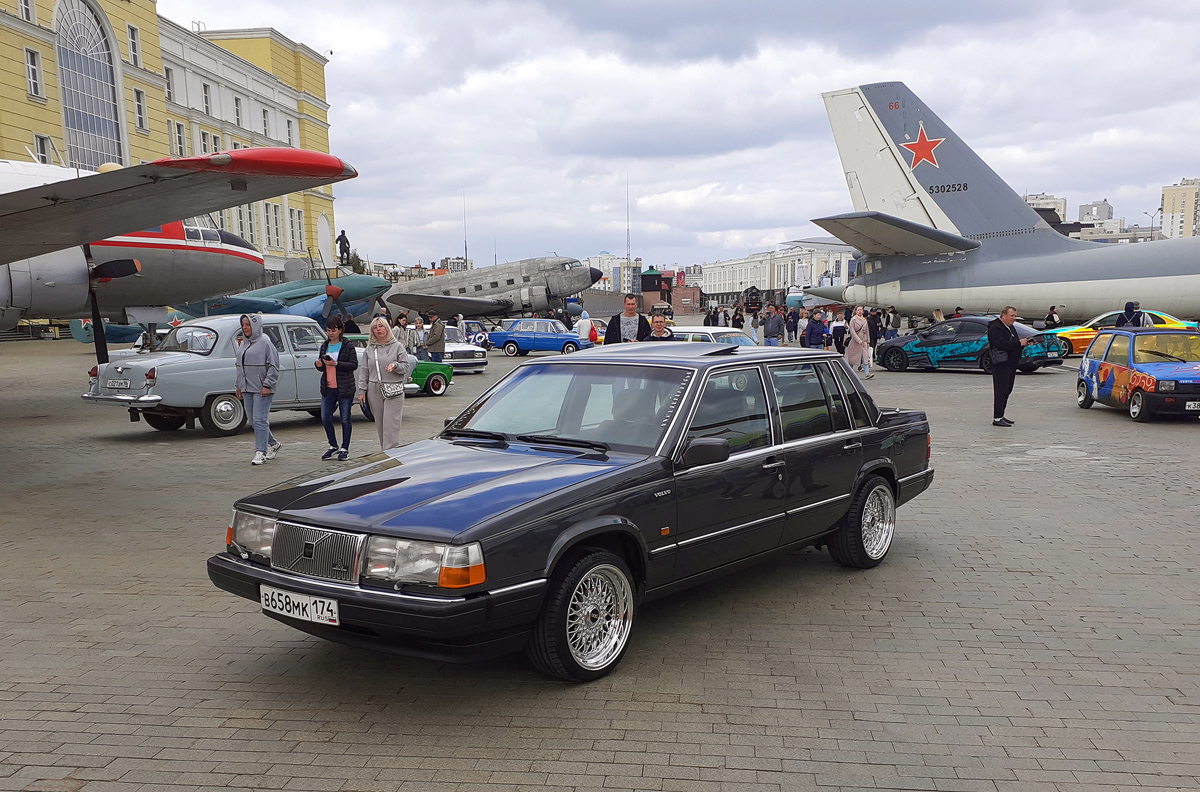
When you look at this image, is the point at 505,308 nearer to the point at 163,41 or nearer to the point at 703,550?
the point at 163,41

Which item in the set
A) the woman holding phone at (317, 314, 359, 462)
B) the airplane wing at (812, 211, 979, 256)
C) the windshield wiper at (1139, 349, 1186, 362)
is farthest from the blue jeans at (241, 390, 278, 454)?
the airplane wing at (812, 211, 979, 256)

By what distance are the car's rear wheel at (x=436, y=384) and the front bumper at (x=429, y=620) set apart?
1541 centimetres

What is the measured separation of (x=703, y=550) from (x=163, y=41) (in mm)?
57189

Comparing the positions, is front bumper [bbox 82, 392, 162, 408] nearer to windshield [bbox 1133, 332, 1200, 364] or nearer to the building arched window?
windshield [bbox 1133, 332, 1200, 364]

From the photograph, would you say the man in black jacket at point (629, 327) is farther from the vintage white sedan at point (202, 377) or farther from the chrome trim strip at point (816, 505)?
the chrome trim strip at point (816, 505)

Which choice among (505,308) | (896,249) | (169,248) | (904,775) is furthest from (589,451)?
(505,308)

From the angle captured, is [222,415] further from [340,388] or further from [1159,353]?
[1159,353]

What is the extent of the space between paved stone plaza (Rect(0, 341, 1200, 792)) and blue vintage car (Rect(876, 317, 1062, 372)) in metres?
17.0

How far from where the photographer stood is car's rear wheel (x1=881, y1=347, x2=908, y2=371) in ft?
81.3

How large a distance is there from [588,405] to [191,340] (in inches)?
406

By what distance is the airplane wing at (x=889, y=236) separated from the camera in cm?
2688

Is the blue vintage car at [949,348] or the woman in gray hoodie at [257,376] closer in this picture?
the woman in gray hoodie at [257,376]

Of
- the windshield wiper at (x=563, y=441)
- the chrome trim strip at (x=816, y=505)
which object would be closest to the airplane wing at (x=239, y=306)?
the windshield wiper at (x=563, y=441)

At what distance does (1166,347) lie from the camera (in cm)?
1377
